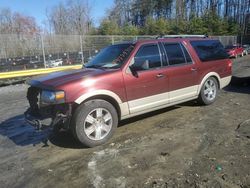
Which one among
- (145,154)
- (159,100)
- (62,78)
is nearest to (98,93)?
(62,78)

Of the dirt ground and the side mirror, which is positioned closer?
the dirt ground

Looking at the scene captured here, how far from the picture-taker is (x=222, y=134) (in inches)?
221

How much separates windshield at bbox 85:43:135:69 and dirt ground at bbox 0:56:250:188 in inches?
52.7

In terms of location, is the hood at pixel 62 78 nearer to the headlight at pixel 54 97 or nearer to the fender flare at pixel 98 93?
the headlight at pixel 54 97

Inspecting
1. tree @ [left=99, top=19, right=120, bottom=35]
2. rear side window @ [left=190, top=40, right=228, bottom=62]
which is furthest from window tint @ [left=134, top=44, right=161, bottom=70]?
tree @ [left=99, top=19, right=120, bottom=35]

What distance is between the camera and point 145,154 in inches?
191

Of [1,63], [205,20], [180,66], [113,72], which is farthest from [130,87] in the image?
[205,20]

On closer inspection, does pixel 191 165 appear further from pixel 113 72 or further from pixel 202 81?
pixel 202 81

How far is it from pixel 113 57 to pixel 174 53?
4.67 feet

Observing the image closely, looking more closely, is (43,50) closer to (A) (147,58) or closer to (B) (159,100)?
(A) (147,58)

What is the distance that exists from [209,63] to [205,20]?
150 ft

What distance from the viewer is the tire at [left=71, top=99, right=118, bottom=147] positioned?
5125mm

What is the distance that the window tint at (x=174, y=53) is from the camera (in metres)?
6.62

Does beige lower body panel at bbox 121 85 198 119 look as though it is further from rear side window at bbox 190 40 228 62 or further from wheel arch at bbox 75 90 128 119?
rear side window at bbox 190 40 228 62
